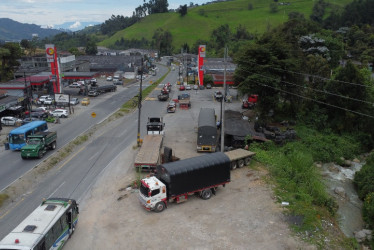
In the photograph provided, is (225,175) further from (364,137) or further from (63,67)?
(63,67)

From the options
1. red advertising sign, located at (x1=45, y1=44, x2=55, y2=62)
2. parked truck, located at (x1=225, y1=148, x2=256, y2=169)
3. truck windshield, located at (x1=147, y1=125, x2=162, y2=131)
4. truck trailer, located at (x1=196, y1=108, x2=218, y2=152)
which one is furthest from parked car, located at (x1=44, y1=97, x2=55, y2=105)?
parked truck, located at (x1=225, y1=148, x2=256, y2=169)

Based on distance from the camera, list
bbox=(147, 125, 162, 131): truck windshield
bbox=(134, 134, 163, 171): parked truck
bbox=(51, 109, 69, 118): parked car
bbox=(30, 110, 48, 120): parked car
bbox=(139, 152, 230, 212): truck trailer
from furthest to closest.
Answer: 1. bbox=(51, 109, 69, 118): parked car
2. bbox=(30, 110, 48, 120): parked car
3. bbox=(147, 125, 162, 131): truck windshield
4. bbox=(134, 134, 163, 171): parked truck
5. bbox=(139, 152, 230, 212): truck trailer

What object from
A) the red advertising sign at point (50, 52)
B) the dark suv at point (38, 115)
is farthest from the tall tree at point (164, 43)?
the dark suv at point (38, 115)

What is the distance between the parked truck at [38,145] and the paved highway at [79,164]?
2.86ft

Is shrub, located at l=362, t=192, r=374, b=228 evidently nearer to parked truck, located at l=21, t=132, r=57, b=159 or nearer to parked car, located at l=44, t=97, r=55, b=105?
parked truck, located at l=21, t=132, r=57, b=159

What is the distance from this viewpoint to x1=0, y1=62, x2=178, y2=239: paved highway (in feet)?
71.7

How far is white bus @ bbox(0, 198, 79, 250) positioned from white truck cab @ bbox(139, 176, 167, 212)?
4.49m

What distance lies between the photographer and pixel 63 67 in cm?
8275

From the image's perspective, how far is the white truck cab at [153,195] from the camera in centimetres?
2077

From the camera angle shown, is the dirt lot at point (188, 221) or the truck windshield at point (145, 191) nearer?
the dirt lot at point (188, 221)

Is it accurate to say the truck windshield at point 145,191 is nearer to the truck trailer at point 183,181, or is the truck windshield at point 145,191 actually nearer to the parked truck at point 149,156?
the truck trailer at point 183,181

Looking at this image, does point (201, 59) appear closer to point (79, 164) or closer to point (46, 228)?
point (79, 164)

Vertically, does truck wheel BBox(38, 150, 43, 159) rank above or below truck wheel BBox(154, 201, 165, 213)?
above

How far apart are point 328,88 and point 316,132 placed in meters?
6.71
